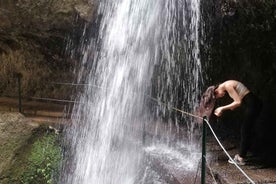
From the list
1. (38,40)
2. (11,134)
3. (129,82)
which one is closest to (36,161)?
(11,134)

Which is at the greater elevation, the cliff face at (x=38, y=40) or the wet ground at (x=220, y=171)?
the cliff face at (x=38, y=40)

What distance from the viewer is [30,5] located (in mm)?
9734

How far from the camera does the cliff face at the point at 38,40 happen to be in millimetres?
9742

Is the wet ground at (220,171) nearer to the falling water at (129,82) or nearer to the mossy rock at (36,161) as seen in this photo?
the falling water at (129,82)

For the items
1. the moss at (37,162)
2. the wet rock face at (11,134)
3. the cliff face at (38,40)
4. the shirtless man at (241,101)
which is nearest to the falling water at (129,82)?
the moss at (37,162)

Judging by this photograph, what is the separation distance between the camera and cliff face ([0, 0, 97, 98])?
32.0 ft

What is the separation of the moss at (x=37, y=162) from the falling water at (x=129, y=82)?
31 cm

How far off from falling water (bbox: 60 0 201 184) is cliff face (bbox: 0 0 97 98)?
24.0 inches

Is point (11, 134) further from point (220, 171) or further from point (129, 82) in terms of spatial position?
point (220, 171)

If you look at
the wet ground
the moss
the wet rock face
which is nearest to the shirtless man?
the wet ground

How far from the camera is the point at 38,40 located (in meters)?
10.8

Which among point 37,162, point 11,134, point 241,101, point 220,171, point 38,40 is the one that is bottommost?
point 37,162

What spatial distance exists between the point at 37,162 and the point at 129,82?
2.68 meters

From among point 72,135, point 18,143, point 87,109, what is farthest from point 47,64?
point 18,143
